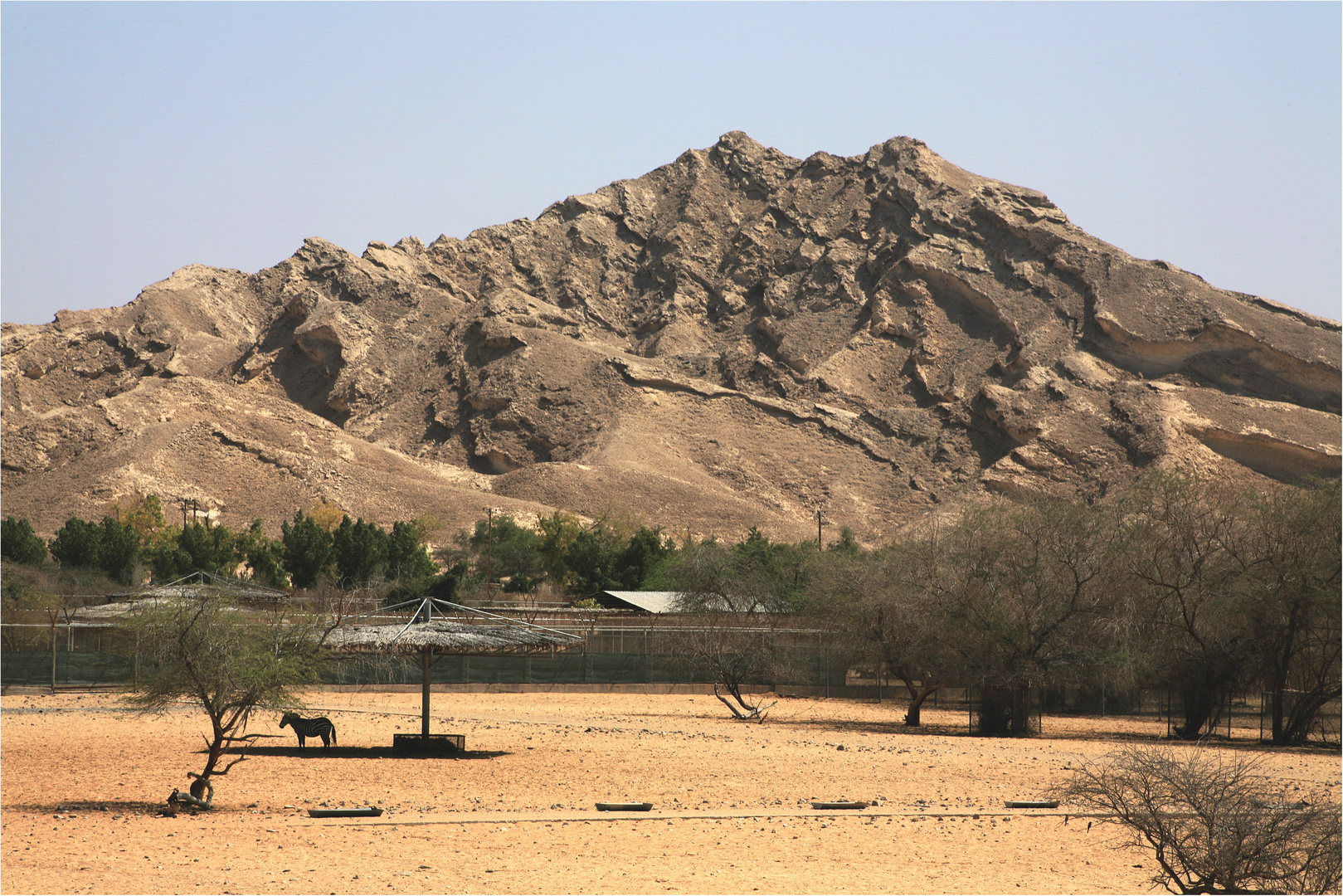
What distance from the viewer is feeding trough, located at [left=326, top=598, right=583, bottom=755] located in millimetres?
22703

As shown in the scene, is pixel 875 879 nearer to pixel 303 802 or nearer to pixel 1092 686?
pixel 303 802

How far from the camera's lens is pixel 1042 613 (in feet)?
94.4

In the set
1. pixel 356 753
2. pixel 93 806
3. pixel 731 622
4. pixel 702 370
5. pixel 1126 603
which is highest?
pixel 702 370

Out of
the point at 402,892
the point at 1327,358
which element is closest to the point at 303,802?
the point at 402,892

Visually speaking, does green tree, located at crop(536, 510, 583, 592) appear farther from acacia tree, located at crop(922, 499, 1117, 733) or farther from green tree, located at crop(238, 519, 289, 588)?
acacia tree, located at crop(922, 499, 1117, 733)

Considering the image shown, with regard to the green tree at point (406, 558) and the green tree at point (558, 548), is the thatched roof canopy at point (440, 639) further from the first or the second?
the green tree at point (558, 548)

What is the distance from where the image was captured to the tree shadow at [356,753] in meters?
21.6

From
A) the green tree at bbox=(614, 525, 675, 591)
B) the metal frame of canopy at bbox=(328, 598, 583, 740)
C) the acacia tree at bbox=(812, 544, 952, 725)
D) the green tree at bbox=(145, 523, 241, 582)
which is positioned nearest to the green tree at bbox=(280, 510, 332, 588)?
the green tree at bbox=(145, 523, 241, 582)

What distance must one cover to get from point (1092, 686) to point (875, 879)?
24.9m

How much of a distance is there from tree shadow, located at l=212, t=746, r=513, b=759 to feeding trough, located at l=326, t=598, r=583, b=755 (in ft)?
0.71

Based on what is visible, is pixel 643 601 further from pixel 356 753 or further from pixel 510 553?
pixel 356 753

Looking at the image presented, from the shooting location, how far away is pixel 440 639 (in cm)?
2352

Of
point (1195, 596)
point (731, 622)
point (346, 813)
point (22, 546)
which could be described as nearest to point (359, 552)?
point (22, 546)

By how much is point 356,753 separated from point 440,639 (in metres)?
2.66
